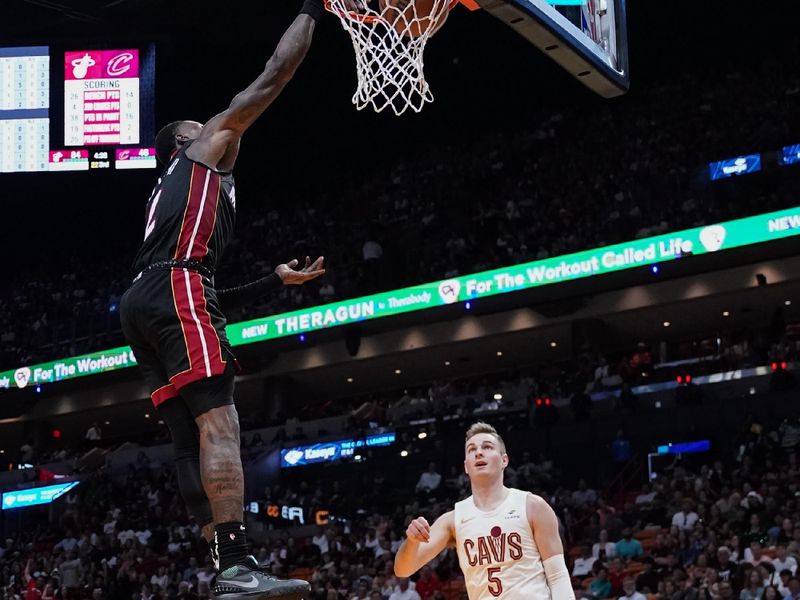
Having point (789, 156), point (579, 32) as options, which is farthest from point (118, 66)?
point (579, 32)

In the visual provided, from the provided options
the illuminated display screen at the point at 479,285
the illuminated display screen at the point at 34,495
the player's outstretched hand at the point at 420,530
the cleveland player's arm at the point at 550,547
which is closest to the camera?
the player's outstretched hand at the point at 420,530

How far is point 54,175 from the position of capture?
2688 cm

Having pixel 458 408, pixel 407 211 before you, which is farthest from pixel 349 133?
pixel 458 408

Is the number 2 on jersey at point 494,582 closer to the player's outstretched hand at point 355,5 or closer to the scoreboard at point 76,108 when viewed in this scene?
the player's outstretched hand at point 355,5

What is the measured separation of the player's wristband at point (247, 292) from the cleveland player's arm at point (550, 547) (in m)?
1.60

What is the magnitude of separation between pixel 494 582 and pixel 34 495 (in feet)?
75.5

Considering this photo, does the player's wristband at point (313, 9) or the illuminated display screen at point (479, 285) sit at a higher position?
the illuminated display screen at point (479, 285)

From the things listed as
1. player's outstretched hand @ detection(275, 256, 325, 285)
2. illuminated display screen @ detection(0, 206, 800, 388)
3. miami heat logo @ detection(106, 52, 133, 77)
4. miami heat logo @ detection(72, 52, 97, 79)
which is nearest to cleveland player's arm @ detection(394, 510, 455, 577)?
player's outstretched hand @ detection(275, 256, 325, 285)

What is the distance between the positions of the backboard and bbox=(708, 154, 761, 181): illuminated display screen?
14641 millimetres

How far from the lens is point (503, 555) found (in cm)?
559

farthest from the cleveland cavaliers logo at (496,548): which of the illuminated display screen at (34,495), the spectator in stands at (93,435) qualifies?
the spectator in stands at (93,435)

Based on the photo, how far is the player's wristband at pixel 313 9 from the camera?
15.9 ft

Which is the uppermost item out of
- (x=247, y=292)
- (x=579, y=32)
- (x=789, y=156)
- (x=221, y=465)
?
(x=789, y=156)

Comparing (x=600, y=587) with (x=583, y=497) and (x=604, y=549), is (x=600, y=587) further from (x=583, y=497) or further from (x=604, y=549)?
(x=583, y=497)
